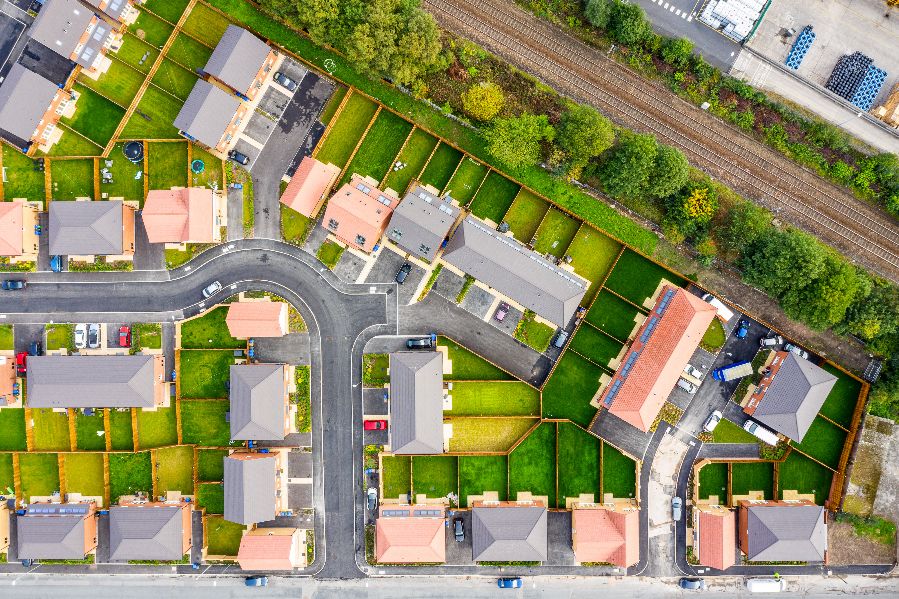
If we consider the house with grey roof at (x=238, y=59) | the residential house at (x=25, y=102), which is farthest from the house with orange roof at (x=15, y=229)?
the house with grey roof at (x=238, y=59)

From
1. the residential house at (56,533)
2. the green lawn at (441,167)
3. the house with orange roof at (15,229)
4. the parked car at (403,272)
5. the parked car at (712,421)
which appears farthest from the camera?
the green lawn at (441,167)

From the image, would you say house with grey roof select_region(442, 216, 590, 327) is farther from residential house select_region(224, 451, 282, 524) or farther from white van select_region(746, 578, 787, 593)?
white van select_region(746, 578, 787, 593)

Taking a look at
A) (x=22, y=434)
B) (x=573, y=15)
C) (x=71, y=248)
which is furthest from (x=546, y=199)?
(x=22, y=434)

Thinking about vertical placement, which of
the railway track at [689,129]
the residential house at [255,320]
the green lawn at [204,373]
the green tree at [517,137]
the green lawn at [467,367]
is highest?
the railway track at [689,129]

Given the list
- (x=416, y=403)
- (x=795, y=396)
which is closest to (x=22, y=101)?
(x=416, y=403)

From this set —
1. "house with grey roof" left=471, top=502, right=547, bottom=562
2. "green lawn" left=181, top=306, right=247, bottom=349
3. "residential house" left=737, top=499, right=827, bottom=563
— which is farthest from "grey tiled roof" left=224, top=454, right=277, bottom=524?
"residential house" left=737, top=499, right=827, bottom=563

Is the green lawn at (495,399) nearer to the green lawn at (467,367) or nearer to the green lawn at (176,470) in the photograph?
the green lawn at (467,367)

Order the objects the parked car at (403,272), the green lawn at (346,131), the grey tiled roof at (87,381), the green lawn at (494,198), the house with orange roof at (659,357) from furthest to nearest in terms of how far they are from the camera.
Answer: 1. the green lawn at (346,131)
2. the green lawn at (494,198)
3. the parked car at (403,272)
4. the grey tiled roof at (87,381)
5. the house with orange roof at (659,357)
